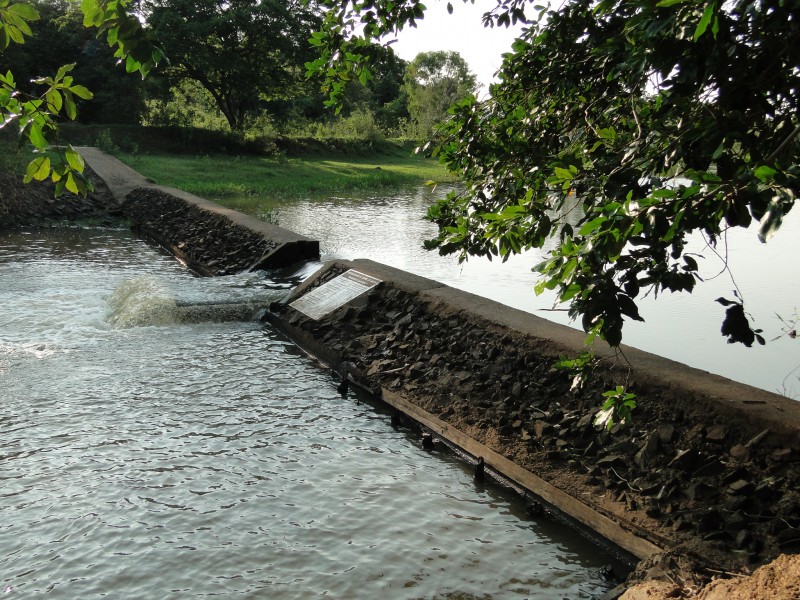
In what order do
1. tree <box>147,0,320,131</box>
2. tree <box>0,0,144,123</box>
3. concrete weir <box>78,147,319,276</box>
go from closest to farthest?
1. concrete weir <box>78,147,319,276</box>
2. tree <box>147,0,320,131</box>
3. tree <box>0,0,144,123</box>

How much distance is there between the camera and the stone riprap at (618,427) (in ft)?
14.0

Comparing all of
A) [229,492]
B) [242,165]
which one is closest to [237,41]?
[242,165]

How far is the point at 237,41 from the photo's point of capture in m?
34.6

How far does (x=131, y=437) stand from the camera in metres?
6.08

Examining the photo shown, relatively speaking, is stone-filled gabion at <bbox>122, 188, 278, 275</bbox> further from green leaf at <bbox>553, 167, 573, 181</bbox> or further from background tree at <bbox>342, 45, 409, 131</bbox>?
Result: background tree at <bbox>342, 45, 409, 131</bbox>

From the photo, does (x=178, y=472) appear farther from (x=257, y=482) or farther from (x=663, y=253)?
(x=663, y=253)

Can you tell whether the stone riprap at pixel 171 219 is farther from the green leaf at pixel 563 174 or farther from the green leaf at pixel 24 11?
the green leaf at pixel 24 11

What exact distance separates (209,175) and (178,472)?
76.0 feet

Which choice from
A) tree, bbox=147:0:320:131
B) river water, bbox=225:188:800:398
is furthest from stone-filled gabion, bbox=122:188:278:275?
tree, bbox=147:0:320:131

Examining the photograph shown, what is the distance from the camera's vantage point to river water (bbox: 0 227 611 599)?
170 inches

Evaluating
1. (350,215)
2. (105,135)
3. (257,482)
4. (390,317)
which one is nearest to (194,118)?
(105,135)

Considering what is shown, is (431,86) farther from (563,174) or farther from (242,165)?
(563,174)

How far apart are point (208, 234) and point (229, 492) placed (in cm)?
987

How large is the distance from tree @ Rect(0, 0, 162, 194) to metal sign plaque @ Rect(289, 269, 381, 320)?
6.59m
